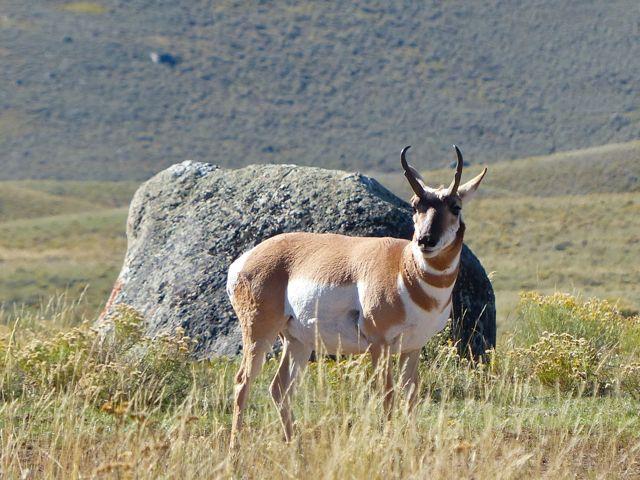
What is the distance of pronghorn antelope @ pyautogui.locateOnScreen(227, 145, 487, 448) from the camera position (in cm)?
703

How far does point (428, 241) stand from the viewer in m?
6.82

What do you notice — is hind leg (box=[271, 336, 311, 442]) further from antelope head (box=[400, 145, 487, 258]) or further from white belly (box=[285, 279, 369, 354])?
antelope head (box=[400, 145, 487, 258])

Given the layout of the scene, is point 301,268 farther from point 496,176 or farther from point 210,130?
point 210,130

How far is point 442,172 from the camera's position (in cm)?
7712

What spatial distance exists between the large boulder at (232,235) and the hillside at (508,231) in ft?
15.0

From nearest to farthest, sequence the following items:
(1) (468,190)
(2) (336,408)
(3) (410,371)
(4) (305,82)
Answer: (1) (468,190) < (3) (410,371) < (2) (336,408) < (4) (305,82)

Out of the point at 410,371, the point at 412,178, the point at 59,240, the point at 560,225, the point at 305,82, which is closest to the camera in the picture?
the point at 412,178

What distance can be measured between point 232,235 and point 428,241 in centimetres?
474

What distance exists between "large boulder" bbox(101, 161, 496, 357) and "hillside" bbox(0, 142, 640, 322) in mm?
4582

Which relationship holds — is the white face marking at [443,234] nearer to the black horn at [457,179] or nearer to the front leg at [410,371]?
the black horn at [457,179]

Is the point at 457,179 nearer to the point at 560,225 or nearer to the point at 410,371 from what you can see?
the point at 410,371

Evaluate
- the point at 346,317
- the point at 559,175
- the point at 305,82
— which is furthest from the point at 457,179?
the point at 305,82


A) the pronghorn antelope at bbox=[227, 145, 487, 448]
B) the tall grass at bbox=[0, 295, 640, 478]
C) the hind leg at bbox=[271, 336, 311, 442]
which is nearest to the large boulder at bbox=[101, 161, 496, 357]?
the tall grass at bbox=[0, 295, 640, 478]

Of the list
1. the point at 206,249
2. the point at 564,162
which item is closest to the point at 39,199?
the point at 564,162
